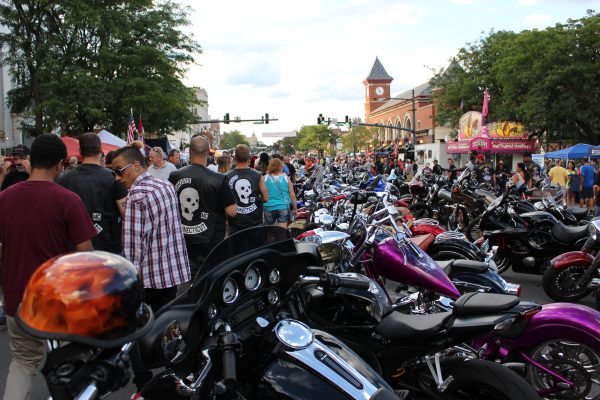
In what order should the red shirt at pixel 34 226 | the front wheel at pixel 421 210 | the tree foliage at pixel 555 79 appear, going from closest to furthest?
the red shirt at pixel 34 226 → the front wheel at pixel 421 210 → the tree foliage at pixel 555 79

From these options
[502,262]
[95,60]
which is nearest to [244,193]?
[502,262]

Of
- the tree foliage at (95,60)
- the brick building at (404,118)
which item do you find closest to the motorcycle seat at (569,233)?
the tree foliage at (95,60)

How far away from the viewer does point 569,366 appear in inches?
141

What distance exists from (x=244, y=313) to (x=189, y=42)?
26117 mm

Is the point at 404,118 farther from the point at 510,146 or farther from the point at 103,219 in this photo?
the point at 103,219

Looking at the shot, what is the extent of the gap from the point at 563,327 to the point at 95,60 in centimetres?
2372

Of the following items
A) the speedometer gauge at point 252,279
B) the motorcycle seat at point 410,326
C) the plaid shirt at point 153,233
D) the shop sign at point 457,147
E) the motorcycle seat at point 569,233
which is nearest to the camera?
the speedometer gauge at point 252,279

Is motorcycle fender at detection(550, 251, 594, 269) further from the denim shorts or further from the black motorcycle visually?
the denim shorts

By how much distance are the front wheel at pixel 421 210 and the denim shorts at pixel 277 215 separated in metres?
5.30

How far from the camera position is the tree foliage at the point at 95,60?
21.9 meters

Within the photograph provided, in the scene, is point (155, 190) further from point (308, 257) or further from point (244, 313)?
point (244, 313)

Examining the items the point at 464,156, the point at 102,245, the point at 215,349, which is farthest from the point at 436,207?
the point at 464,156

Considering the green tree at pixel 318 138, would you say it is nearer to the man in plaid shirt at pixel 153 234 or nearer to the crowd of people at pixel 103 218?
the crowd of people at pixel 103 218

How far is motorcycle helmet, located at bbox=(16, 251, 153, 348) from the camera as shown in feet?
4.67
